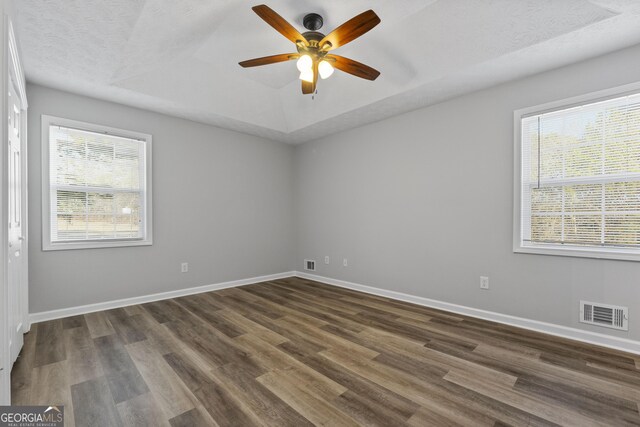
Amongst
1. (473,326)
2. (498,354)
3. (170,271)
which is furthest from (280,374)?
(170,271)

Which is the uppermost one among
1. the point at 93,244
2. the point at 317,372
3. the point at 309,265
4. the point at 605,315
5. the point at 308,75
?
the point at 308,75

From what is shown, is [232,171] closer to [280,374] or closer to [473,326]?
[280,374]

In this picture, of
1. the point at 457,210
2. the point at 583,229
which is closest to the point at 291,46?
the point at 457,210

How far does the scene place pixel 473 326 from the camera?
2984 millimetres

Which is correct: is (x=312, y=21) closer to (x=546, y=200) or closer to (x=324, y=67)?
(x=324, y=67)

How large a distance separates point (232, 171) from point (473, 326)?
3968mm

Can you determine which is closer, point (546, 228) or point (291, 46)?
point (546, 228)

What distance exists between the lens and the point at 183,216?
4.20 m

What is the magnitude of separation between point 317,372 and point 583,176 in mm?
2969

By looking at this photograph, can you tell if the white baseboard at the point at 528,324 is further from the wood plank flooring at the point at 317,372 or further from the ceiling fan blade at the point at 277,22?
the ceiling fan blade at the point at 277,22

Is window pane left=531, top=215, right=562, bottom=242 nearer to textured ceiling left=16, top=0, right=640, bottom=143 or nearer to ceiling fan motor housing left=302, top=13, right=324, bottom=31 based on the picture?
textured ceiling left=16, top=0, right=640, bottom=143

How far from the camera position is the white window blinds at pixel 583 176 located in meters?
2.48

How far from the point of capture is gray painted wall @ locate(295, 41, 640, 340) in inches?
105

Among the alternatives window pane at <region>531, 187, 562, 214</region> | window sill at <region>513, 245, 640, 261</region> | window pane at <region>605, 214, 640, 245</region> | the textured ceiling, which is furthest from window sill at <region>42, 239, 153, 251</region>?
window pane at <region>605, 214, 640, 245</region>
